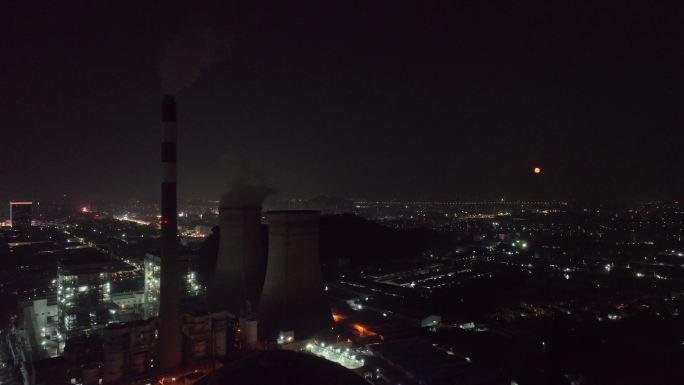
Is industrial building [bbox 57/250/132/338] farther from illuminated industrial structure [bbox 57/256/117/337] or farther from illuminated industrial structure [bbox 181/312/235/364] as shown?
illuminated industrial structure [bbox 181/312/235/364]

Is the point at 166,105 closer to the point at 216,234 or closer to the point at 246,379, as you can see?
the point at 246,379

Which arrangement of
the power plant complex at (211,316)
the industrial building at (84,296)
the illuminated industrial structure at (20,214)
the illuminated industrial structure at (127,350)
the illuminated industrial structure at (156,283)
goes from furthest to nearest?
the illuminated industrial structure at (20,214), the illuminated industrial structure at (156,283), the industrial building at (84,296), the power plant complex at (211,316), the illuminated industrial structure at (127,350)

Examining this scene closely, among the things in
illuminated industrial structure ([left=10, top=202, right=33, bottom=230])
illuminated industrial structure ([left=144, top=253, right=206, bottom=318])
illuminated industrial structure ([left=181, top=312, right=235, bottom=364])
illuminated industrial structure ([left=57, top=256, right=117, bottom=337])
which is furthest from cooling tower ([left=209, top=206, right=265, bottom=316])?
illuminated industrial structure ([left=10, top=202, right=33, bottom=230])

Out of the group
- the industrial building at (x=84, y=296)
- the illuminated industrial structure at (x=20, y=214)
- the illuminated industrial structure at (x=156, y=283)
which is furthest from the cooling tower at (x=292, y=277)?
the illuminated industrial structure at (x=20, y=214)

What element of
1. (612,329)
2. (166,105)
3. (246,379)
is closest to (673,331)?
(612,329)

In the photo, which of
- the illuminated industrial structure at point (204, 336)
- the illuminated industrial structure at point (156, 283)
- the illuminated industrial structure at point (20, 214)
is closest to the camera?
the illuminated industrial structure at point (204, 336)

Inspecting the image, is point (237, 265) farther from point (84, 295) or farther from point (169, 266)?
point (84, 295)

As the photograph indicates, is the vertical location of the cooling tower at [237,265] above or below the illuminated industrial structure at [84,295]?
above

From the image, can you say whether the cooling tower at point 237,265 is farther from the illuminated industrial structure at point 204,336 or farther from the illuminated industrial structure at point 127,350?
the illuminated industrial structure at point 127,350
